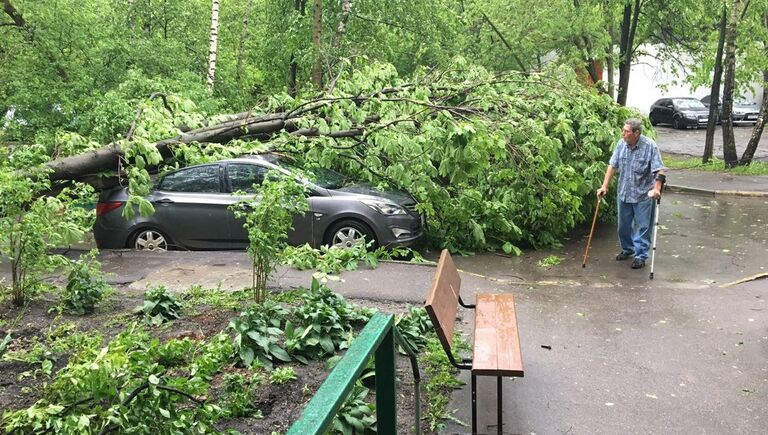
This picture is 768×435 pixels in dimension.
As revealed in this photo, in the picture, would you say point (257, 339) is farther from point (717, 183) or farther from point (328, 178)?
point (717, 183)

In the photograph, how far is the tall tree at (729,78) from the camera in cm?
1778

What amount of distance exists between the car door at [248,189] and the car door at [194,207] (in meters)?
0.14

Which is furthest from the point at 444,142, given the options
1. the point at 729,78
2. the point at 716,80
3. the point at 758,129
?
the point at 716,80

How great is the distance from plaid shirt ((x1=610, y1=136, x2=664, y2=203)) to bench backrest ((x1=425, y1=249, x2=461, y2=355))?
427 centimetres

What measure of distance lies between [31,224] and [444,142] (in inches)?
171

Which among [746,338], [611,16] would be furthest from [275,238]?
[611,16]

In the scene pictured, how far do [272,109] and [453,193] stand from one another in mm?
2938

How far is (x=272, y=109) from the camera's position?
32.8ft

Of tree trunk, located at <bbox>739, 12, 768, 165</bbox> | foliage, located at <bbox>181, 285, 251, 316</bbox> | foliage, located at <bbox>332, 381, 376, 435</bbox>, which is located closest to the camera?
foliage, located at <bbox>332, 381, 376, 435</bbox>

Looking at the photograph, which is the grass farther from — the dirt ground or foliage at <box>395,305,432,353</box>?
foliage at <box>395,305,432,353</box>

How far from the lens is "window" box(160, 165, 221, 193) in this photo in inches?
406

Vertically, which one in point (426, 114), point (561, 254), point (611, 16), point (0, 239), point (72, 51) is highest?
point (611, 16)

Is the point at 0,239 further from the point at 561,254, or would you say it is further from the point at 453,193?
the point at 561,254

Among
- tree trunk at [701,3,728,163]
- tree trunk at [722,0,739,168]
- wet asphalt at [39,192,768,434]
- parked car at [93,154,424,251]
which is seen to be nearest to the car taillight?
parked car at [93,154,424,251]
